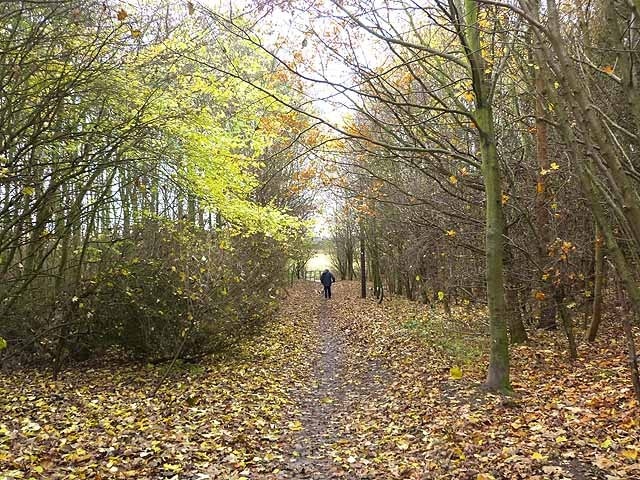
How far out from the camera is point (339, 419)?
7375 millimetres

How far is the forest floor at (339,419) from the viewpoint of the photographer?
16.4 ft

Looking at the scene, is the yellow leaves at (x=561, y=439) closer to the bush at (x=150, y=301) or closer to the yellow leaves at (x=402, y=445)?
the yellow leaves at (x=402, y=445)

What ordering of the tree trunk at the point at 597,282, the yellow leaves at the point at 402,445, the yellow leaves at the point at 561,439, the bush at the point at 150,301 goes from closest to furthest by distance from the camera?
1. the yellow leaves at the point at 561,439
2. the yellow leaves at the point at 402,445
3. the tree trunk at the point at 597,282
4. the bush at the point at 150,301

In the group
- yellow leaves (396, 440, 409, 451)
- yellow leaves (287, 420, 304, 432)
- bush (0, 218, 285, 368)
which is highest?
bush (0, 218, 285, 368)

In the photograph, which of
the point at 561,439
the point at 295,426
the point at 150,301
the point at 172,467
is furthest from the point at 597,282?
the point at 150,301

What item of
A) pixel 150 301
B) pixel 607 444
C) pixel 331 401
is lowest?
pixel 331 401

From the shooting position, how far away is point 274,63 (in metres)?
13.0

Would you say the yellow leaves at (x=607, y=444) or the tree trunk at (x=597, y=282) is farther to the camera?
the tree trunk at (x=597, y=282)

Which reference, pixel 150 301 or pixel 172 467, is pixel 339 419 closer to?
pixel 172 467

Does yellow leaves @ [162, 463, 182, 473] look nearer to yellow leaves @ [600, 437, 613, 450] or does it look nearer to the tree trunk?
yellow leaves @ [600, 437, 613, 450]

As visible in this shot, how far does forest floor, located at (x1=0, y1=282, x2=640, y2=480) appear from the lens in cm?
501

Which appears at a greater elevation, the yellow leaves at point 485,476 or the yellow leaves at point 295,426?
the yellow leaves at point 485,476

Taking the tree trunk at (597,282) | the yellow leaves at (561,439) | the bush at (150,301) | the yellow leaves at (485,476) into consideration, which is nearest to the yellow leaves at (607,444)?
the yellow leaves at (561,439)

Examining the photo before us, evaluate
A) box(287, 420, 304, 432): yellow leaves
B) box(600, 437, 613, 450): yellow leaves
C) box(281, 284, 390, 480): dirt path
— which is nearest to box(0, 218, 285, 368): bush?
box(281, 284, 390, 480): dirt path
